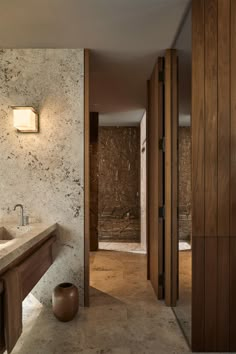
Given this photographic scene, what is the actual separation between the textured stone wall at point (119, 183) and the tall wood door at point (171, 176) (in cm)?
352

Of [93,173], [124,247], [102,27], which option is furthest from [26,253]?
[124,247]

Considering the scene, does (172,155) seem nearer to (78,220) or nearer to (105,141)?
(78,220)

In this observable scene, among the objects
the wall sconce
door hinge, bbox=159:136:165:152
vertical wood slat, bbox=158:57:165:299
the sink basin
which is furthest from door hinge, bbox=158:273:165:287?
the wall sconce

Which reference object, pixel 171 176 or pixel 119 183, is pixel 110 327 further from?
pixel 119 183

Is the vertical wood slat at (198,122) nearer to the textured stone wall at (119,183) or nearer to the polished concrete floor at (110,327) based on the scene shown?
the polished concrete floor at (110,327)

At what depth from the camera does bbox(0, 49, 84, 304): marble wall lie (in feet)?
9.38

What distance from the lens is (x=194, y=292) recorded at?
2059 mm

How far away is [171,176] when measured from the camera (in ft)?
9.20

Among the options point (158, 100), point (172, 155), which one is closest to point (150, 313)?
point (172, 155)

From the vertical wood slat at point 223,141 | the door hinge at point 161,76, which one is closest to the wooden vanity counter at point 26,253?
the vertical wood slat at point 223,141

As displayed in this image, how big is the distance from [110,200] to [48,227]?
12.7 ft

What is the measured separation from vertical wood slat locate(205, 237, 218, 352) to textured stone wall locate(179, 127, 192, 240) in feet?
0.67

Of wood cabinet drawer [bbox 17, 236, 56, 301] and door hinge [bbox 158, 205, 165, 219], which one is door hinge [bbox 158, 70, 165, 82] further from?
wood cabinet drawer [bbox 17, 236, 56, 301]

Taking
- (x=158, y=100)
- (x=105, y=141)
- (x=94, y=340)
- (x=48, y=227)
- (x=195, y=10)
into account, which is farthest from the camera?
(x=105, y=141)
